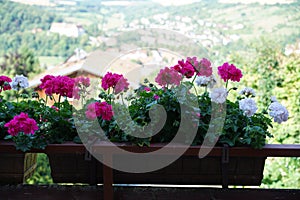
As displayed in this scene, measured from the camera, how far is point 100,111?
132 centimetres

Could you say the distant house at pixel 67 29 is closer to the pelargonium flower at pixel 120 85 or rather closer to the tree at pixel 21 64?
the tree at pixel 21 64

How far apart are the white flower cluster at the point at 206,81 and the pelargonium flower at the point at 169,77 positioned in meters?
0.08

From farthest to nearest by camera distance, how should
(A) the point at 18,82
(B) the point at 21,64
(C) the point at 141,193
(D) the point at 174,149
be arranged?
(B) the point at 21,64, (A) the point at 18,82, (C) the point at 141,193, (D) the point at 174,149

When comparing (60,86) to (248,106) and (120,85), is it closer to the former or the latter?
(120,85)

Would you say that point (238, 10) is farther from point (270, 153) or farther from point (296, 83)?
point (270, 153)

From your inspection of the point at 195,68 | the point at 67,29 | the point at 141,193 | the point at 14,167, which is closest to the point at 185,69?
the point at 195,68

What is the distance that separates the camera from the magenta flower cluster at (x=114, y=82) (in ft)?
4.75

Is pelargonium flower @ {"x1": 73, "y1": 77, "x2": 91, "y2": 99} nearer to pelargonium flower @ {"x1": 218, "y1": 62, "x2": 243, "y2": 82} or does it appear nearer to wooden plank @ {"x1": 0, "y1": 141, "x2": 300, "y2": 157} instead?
wooden plank @ {"x1": 0, "y1": 141, "x2": 300, "y2": 157}

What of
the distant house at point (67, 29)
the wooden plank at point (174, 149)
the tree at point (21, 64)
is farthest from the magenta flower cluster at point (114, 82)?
the distant house at point (67, 29)

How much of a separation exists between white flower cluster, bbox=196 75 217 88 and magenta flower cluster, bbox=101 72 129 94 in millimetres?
274

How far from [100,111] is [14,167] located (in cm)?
39

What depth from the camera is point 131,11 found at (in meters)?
4.94

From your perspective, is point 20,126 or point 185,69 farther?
point 185,69

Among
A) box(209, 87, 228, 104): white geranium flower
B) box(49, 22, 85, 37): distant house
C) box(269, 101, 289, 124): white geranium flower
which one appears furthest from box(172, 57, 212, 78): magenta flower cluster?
box(49, 22, 85, 37): distant house
